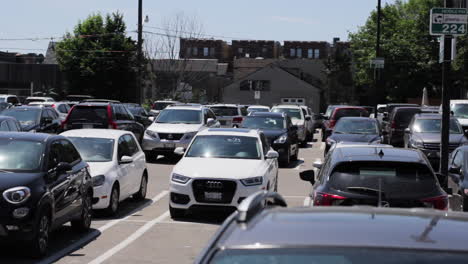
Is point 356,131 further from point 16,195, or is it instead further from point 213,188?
point 16,195

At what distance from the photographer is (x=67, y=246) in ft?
36.1

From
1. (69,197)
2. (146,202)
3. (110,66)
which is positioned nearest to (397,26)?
(110,66)

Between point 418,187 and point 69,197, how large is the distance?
5036 mm

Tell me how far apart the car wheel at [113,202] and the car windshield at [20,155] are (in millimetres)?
2970

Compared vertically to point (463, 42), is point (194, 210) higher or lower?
lower

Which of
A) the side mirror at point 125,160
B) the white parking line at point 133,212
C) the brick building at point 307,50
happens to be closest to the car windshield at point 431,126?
the white parking line at point 133,212

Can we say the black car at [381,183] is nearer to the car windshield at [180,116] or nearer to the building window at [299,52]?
the car windshield at [180,116]

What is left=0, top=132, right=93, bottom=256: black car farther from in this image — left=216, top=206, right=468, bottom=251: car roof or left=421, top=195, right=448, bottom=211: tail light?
left=216, top=206, right=468, bottom=251: car roof

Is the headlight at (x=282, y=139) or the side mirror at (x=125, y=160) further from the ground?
the side mirror at (x=125, y=160)

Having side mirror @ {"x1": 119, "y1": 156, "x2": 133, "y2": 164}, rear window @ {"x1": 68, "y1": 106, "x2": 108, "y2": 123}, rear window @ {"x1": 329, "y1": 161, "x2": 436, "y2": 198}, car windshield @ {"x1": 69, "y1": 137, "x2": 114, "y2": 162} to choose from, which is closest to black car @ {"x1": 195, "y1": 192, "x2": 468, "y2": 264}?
rear window @ {"x1": 329, "y1": 161, "x2": 436, "y2": 198}

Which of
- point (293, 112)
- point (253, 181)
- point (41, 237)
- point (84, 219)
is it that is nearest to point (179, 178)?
point (253, 181)

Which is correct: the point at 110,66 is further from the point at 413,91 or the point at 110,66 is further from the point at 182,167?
the point at 182,167

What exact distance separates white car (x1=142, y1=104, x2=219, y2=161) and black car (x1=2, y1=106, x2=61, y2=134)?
124 inches

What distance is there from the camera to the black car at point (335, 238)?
131 inches
